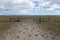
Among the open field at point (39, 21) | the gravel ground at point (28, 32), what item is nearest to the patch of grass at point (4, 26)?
the open field at point (39, 21)

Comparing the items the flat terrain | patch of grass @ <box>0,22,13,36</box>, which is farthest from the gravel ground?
patch of grass @ <box>0,22,13,36</box>

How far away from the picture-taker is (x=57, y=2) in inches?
149

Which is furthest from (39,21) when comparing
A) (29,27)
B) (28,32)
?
(28,32)

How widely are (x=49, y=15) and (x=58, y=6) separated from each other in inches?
19.7

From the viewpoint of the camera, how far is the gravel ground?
355 centimetres

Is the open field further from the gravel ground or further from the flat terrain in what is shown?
the gravel ground

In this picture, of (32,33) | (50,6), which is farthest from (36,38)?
(50,6)

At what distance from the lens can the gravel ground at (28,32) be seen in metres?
3.55

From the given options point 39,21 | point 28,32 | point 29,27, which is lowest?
point 28,32

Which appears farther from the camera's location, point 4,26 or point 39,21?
point 39,21

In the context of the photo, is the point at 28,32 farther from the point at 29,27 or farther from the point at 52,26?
the point at 52,26

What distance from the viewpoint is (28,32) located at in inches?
150

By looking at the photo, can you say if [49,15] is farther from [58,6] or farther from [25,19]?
[25,19]

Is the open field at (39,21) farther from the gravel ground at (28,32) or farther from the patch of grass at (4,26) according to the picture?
the gravel ground at (28,32)
